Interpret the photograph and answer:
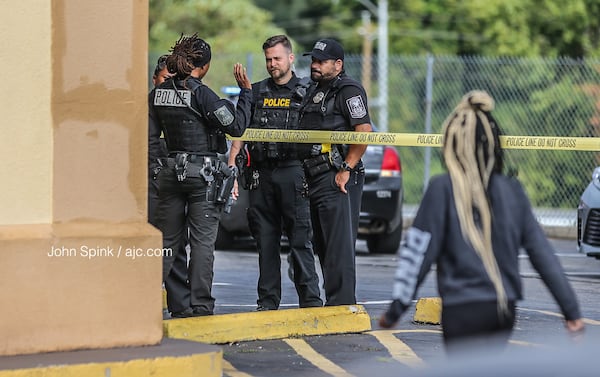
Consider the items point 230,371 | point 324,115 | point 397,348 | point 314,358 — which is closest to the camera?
point 230,371

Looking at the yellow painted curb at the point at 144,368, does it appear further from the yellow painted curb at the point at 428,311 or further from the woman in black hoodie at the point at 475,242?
the yellow painted curb at the point at 428,311

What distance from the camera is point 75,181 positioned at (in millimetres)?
7512

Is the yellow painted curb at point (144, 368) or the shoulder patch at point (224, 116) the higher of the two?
the shoulder patch at point (224, 116)

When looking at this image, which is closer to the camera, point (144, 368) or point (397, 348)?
point (144, 368)

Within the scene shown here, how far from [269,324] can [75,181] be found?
1900mm

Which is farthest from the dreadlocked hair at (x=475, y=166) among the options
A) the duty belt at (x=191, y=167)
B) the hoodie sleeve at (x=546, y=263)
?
the duty belt at (x=191, y=167)

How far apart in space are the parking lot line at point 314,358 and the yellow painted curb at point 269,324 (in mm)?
128

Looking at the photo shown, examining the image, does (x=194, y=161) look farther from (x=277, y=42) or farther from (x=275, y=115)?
(x=277, y=42)

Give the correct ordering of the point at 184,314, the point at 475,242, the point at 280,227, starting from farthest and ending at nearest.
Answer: the point at 280,227 < the point at 184,314 < the point at 475,242

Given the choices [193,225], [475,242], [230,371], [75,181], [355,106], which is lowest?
[230,371]

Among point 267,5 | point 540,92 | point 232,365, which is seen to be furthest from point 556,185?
point 267,5

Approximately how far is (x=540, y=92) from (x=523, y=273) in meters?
7.02

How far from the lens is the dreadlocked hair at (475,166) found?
18.5 feet

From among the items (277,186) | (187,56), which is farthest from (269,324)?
(187,56)
